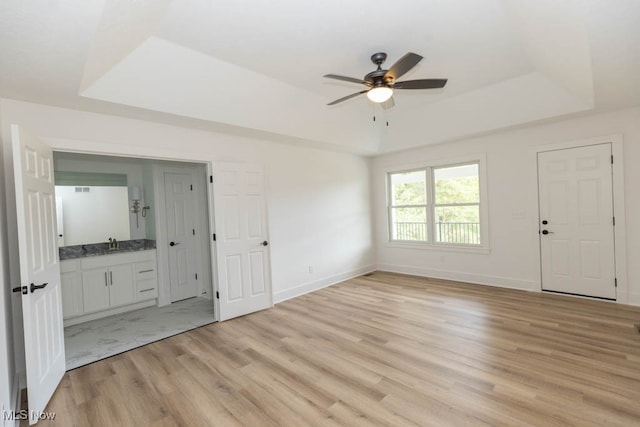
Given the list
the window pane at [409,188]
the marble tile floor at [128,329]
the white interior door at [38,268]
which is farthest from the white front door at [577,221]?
the white interior door at [38,268]

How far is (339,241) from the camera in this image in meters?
5.77

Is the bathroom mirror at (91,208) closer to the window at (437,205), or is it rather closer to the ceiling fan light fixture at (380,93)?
the ceiling fan light fixture at (380,93)

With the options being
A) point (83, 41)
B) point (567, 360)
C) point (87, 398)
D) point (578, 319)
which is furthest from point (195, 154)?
point (578, 319)

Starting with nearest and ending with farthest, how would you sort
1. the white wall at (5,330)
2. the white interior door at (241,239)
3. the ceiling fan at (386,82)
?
the white wall at (5,330) < the ceiling fan at (386,82) < the white interior door at (241,239)

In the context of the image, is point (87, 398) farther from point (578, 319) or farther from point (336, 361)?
point (578, 319)

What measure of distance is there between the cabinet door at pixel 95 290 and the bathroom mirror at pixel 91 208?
26.2 inches

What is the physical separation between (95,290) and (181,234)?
4.49 ft

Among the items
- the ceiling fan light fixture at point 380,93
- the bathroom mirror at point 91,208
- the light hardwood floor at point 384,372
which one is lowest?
the light hardwood floor at point 384,372

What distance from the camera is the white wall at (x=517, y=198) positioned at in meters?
3.87

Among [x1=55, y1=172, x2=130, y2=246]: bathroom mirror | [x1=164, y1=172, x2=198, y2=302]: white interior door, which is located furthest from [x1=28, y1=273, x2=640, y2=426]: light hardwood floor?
[x1=55, y1=172, x2=130, y2=246]: bathroom mirror

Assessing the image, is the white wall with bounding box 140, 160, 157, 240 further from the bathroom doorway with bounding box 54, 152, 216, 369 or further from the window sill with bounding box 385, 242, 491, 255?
the window sill with bounding box 385, 242, 491, 255

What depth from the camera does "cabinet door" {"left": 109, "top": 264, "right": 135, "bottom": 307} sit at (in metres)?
4.27

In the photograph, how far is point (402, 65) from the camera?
254 centimetres

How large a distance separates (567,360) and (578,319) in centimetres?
121
